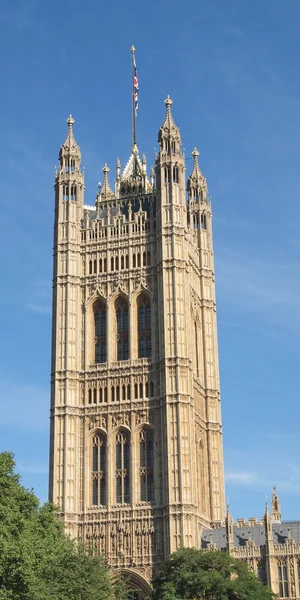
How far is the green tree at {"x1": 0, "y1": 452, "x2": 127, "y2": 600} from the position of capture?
45219mm

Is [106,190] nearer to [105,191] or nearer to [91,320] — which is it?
[105,191]

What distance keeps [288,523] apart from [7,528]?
25.6m

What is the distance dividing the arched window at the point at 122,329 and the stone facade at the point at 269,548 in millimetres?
14929

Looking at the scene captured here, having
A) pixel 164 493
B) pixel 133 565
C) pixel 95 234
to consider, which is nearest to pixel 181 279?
pixel 95 234

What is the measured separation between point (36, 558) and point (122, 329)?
93.2ft

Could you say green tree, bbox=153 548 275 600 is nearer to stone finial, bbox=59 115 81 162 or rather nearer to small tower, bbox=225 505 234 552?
small tower, bbox=225 505 234 552

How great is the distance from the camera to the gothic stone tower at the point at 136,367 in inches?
2692

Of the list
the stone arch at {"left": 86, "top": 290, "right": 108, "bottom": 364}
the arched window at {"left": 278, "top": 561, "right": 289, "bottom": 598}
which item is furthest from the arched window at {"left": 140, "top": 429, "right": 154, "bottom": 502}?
the arched window at {"left": 278, "top": 561, "right": 289, "bottom": 598}

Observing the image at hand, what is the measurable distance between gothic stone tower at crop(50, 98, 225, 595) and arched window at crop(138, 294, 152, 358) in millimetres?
74

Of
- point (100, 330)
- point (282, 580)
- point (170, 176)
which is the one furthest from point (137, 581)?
point (170, 176)

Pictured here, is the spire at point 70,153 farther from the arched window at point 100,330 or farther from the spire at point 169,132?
the arched window at point 100,330

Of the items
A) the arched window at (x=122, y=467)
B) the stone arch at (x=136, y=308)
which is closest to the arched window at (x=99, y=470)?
the arched window at (x=122, y=467)

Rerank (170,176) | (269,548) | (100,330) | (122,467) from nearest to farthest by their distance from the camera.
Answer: (269,548), (122,467), (100,330), (170,176)

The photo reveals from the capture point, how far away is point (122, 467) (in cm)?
7069
